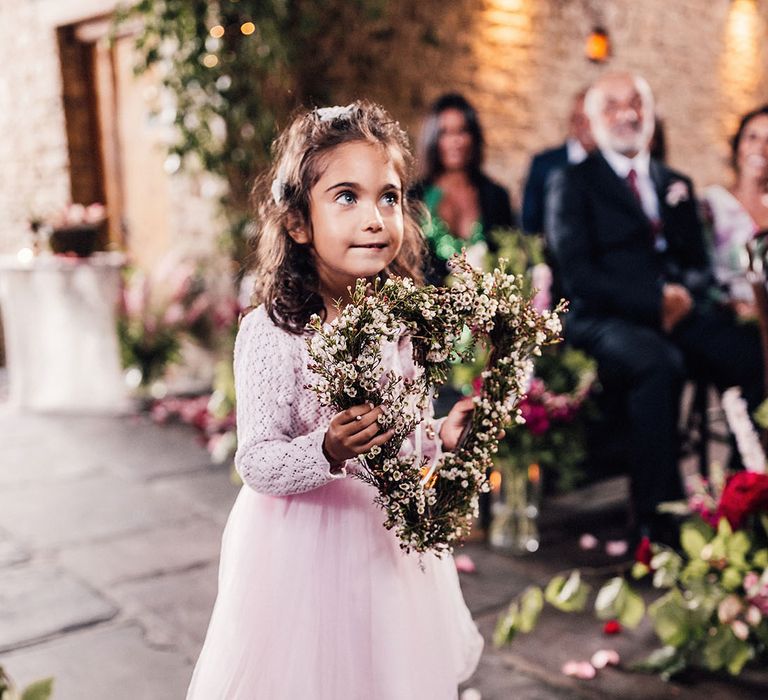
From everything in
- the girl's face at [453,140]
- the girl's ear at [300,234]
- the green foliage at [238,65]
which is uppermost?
the green foliage at [238,65]

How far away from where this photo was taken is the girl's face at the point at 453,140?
3.92 metres

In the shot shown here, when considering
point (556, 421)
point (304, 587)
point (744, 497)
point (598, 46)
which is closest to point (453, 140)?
point (556, 421)

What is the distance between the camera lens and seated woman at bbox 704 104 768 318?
3.46 m

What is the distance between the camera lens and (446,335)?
1272 millimetres

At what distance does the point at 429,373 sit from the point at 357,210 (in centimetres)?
28

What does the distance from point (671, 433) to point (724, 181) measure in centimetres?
672

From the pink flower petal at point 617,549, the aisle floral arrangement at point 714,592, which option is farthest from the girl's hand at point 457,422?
the pink flower petal at point 617,549

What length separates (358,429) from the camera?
4.01 feet

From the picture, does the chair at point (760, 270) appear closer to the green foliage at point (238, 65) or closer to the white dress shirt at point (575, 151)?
the white dress shirt at point (575, 151)

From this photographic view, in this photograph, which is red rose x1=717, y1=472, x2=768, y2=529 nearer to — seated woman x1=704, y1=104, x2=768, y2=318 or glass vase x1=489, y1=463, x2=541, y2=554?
glass vase x1=489, y1=463, x2=541, y2=554

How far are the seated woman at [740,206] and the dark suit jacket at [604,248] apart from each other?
0.37 m

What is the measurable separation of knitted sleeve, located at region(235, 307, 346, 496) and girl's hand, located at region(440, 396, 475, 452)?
0.64ft

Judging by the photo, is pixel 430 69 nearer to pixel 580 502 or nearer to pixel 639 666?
pixel 580 502

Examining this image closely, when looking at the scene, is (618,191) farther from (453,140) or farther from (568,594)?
(568,594)
